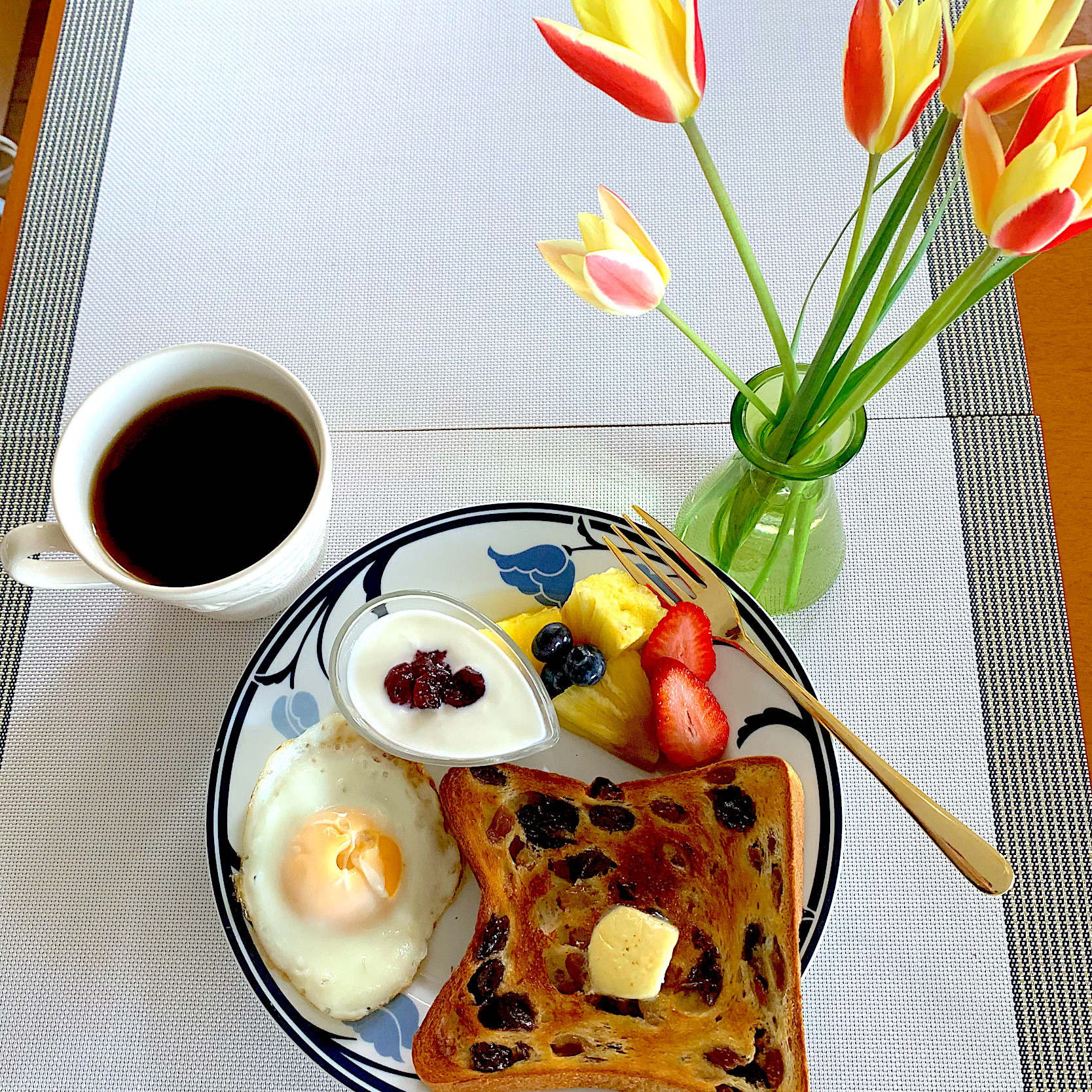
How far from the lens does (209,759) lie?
1.07m

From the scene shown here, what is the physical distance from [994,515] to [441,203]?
83cm

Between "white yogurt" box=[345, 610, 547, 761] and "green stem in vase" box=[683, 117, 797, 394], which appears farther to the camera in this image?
"white yogurt" box=[345, 610, 547, 761]

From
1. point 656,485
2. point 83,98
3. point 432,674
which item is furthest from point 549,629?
point 83,98

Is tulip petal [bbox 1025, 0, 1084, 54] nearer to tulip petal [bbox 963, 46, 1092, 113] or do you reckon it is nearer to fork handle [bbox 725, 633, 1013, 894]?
tulip petal [bbox 963, 46, 1092, 113]

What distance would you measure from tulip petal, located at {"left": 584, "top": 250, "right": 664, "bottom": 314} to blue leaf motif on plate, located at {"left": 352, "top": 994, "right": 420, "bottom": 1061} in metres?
0.72

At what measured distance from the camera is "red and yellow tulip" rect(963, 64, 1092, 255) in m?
0.50

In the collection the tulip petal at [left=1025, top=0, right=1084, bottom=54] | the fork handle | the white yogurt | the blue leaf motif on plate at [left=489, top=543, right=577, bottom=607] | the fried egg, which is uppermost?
the tulip petal at [left=1025, top=0, right=1084, bottom=54]

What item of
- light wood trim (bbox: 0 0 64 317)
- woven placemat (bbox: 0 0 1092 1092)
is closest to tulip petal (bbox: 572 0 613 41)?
woven placemat (bbox: 0 0 1092 1092)

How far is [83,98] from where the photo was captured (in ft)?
4.42

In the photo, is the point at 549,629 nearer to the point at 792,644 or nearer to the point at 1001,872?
the point at 792,644

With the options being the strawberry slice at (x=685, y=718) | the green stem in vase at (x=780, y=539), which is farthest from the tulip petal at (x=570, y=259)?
the strawberry slice at (x=685, y=718)

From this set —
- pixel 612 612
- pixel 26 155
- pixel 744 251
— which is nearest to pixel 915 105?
pixel 744 251

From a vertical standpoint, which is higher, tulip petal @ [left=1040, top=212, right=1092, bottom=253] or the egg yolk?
tulip petal @ [left=1040, top=212, right=1092, bottom=253]

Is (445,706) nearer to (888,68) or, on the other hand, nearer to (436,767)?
(436,767)
